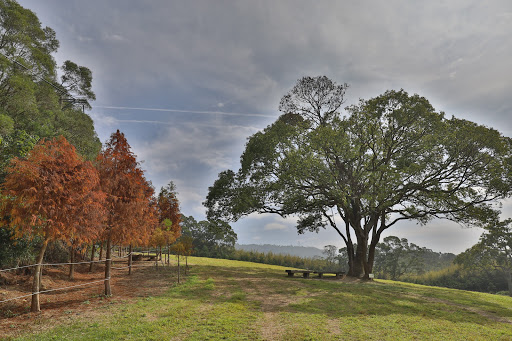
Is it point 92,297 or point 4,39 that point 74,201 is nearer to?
point 92,297

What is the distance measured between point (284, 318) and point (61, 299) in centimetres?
829

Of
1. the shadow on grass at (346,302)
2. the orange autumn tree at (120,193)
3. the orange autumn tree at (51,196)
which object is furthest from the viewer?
the orange autumn tree at (120,193)

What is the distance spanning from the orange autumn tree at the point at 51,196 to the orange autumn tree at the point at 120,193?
146cm

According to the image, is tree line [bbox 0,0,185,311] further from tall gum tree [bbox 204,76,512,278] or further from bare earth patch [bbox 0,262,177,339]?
tall gum tree [bbox 204,76,512,278]

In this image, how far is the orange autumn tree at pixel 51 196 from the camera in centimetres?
795

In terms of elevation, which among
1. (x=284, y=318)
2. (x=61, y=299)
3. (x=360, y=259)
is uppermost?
(x=360, y=259)

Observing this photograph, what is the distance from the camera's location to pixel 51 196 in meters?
8.25

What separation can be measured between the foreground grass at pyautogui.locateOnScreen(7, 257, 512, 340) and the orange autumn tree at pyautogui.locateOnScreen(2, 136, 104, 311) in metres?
2.91

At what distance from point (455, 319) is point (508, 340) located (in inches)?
75.7

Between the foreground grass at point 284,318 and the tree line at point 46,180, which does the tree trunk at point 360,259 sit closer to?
the foreground grass at point 284,318

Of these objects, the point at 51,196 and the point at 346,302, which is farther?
the point at 346,302

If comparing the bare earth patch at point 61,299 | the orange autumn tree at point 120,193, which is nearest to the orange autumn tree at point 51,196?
the bare earth patch at point 61,299

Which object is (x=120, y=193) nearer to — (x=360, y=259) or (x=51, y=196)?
(x=51, y=196)

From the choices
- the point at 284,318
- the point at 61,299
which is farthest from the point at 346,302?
the point at 61,299
